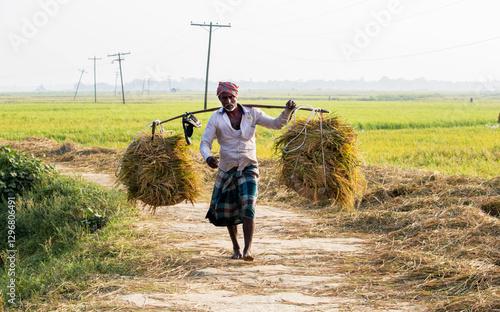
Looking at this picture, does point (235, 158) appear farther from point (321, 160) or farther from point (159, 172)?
point (159, 172)

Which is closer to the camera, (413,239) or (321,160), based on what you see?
(321,160)

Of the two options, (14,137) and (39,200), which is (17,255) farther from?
(14,137)

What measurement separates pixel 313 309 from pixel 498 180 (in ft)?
13.4

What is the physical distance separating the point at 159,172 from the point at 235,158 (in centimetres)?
95

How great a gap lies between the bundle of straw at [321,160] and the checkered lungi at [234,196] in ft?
1.12

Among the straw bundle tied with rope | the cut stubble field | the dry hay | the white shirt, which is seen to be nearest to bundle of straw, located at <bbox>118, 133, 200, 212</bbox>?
the straw bundle tied with rope

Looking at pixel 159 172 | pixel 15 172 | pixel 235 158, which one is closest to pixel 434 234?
pixel 235 158

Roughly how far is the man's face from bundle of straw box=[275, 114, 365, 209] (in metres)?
0.58

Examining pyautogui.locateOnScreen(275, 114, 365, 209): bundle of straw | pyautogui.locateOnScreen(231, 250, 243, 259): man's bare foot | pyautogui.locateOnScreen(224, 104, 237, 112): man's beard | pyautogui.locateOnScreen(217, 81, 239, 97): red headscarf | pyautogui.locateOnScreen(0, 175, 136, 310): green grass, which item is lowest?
pyautogui.locateOnScreen(0, 175, 136, 310): green grass

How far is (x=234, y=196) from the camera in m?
4.48

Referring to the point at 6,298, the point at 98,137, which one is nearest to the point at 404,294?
the point at 6,298

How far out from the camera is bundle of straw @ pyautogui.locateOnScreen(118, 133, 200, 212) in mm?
4863

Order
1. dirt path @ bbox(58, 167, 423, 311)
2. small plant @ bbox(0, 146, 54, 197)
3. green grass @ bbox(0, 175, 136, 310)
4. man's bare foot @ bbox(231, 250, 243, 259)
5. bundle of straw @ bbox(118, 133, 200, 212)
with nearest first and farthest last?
1. dirt path @ bbox(58, 167, 423, 311)
2. green grass @ bbox(0, 175, 136, 310)
3. man's bare foot @ bbox(231, 250, 243, 259)
4. bundle of straw @ bbox(118, 133, 200, 212)
5. small plant @ bbox(0, 146, 54, 197)

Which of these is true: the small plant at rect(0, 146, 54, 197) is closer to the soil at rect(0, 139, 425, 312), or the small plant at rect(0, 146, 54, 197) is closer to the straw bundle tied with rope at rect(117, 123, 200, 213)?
the soil at rect(0, 139, 425, 312)
